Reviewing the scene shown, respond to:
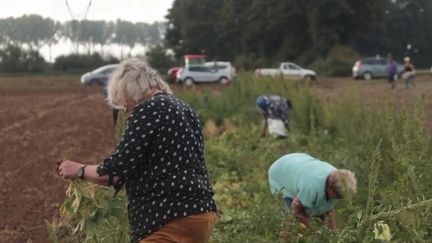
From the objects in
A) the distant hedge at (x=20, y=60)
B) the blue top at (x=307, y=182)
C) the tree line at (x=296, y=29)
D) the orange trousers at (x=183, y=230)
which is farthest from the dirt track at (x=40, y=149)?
the tree line at (x=296, y=29)

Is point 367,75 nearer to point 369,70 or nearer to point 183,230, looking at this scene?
point 369,70

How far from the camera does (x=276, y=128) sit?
41.1ft

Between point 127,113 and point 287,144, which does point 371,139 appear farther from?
point 127,113

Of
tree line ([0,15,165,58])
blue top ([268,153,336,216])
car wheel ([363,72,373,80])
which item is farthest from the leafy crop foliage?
tree line ([0,15,165,58])

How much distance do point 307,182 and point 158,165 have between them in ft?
7.76

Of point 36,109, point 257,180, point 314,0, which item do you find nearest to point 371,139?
point 257,180

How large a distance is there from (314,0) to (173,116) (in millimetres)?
56259

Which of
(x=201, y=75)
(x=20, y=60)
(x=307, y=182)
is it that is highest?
(x=307, y=182)

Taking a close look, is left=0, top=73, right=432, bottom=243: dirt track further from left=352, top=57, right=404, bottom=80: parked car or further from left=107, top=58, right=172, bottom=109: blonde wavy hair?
left=352, top=57, right=404, bottom=80: parked car

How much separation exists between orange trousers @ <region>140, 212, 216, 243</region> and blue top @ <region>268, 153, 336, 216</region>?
1725 mm

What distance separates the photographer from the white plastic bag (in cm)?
1247

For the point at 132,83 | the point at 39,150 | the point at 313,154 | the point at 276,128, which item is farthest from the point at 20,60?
the point at 132,83

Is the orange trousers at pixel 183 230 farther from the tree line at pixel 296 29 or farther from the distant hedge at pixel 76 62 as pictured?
the distant hedge at pixel 76 62

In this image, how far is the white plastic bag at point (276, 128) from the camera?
12.5 metres
